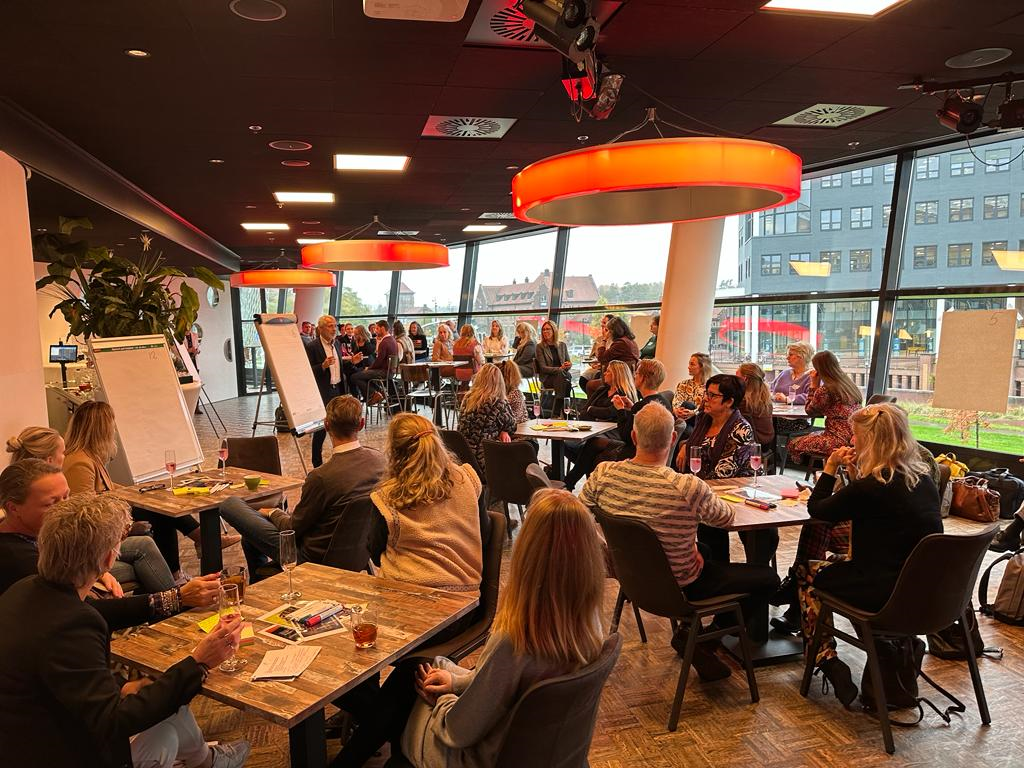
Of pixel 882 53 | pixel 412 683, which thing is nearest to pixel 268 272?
pixel 882 53

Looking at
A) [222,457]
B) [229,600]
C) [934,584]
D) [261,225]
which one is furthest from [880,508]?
[261,225]

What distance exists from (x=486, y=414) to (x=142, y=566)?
8.66ft

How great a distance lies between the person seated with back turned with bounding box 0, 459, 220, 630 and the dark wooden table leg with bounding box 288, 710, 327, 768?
23.1 inches

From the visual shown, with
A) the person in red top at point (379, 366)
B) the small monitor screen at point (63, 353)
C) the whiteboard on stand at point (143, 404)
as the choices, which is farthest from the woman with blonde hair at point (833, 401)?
the small monitor screen at point (63, 353)

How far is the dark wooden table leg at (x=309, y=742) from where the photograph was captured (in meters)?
1.91

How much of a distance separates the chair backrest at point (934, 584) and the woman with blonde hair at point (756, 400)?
2694 mm

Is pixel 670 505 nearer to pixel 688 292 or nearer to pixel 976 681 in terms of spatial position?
pixel 976 681

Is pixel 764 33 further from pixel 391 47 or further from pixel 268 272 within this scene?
pixel 268 272

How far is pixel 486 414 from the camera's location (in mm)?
5258

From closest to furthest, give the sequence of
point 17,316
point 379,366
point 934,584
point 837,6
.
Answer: point 934,584 < point 837,6 < point 17,316 < point 379,366

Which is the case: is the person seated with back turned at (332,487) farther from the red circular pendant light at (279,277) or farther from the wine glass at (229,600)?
the red circular pendant light at (279,277)

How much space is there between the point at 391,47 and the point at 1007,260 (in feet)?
18.1

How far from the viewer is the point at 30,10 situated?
3.50m

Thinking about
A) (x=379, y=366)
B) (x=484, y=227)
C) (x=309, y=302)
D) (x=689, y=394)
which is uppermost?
(x=484, y=227)
